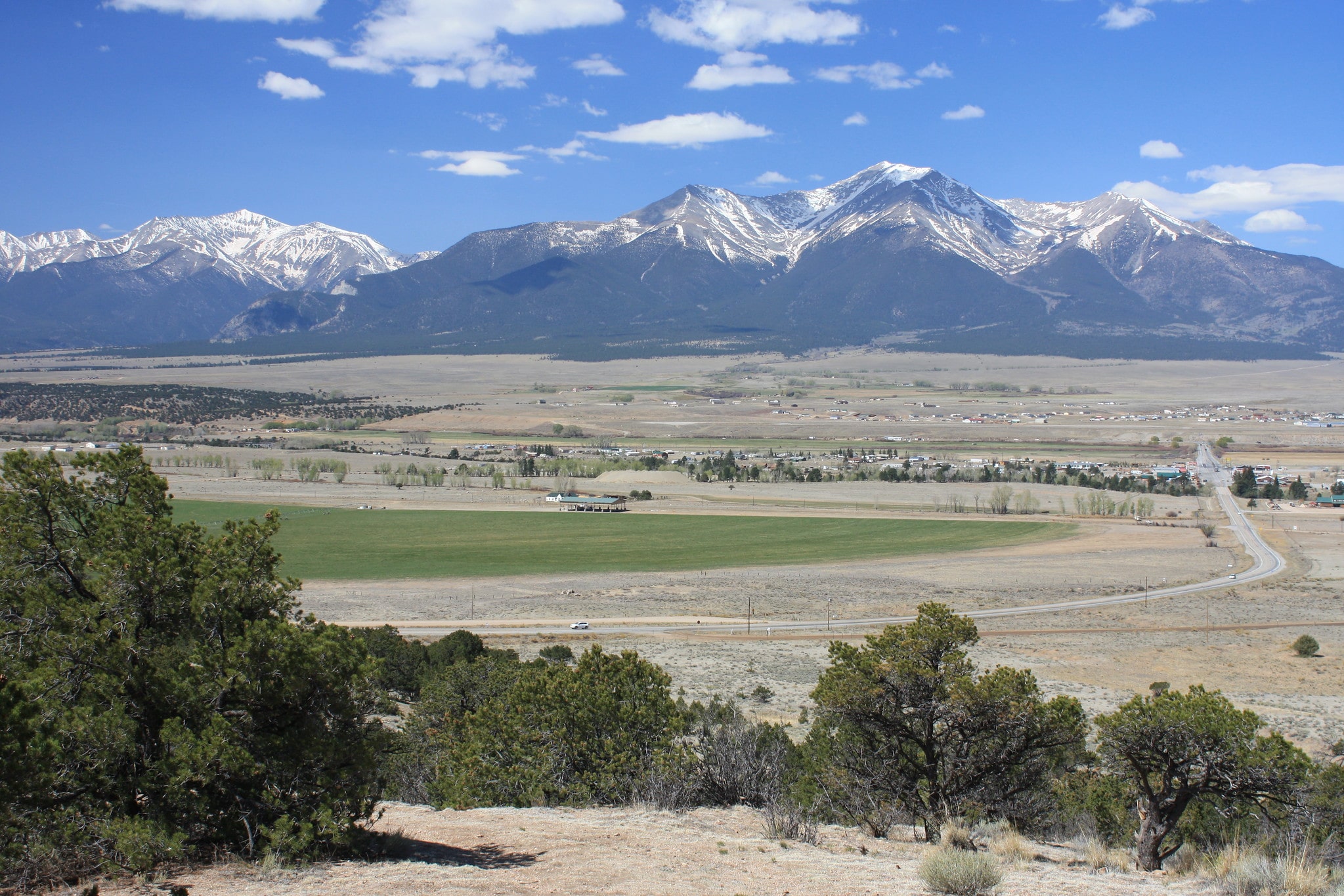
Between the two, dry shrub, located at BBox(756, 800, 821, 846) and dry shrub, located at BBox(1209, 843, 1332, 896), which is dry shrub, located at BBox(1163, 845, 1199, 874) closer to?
dry shrub, located at BBox(1209, 843, 1332, 896)

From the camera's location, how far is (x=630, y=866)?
39.5 ft

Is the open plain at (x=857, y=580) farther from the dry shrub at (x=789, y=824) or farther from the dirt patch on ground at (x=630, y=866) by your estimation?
the dirt patch on ground at (x=630, y=866)

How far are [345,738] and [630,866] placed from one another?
390 cm

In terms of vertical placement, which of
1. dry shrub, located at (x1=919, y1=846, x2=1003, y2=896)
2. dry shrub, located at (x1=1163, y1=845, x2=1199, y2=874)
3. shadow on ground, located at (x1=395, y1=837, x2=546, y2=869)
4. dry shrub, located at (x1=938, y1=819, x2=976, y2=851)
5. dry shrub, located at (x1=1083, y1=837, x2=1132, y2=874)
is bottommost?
dry shrub, located at (x1=1163, y1=845, x2=1199, y2=874)

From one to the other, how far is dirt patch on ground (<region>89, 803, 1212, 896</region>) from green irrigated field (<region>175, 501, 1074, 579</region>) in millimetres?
45183

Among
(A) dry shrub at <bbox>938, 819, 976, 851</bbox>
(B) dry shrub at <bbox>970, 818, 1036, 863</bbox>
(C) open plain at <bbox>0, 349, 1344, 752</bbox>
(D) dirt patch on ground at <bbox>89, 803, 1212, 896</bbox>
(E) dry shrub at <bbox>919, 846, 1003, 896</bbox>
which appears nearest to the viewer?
(D) dirt patch on ground at <bbox>89, 803, 1212, 896</bbox>

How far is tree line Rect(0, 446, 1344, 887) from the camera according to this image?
10820 millimetres

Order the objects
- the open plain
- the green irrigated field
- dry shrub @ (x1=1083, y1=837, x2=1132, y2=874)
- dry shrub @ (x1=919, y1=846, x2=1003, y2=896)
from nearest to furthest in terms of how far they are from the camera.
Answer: dry shrub @ (x1=919, y1=846, x2=1003, y2=896) → dry shrub @ (x1=1083, y1=837, x2=1132, y2=874) → the open plain → the green irrigated field

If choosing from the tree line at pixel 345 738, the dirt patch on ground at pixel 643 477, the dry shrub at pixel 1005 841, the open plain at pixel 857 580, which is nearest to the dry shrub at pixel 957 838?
the tree line at pixel 345 738

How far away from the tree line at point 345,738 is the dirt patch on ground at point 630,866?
25.3 inches

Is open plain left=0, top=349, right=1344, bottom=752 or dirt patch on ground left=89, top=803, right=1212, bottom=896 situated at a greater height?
dirt patch on ground left=89, top=803, right=1212, bottom=896

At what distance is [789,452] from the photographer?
130 m

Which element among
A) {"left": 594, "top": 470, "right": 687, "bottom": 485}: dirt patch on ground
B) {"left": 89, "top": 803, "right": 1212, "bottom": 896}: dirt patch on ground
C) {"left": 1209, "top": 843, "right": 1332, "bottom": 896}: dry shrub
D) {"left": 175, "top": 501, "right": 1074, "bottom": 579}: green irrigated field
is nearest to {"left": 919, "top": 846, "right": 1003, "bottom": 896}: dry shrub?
{"left": 89, "top": 803, "right": 1212, "bottom": 896}: dirt patch on ground

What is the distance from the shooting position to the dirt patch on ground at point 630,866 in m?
10.7
